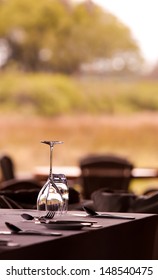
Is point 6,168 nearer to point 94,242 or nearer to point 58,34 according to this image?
point 58,34

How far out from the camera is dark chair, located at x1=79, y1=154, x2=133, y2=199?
8219mm

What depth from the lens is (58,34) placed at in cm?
1198

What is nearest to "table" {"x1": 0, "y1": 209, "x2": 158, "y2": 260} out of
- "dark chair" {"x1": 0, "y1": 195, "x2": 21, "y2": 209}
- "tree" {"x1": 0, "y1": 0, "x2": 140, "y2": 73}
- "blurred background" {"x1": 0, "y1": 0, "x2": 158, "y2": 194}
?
→ "dark chair" {"x1": 0, "y1": 195, "x2": 21, "y2": 209}

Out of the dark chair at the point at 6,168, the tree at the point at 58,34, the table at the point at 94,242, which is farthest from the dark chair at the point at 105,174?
the table at the point at 94,242

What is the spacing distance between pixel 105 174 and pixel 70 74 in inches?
154

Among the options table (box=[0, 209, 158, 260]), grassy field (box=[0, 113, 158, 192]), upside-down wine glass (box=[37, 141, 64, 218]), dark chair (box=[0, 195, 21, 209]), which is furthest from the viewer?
grassy field (box=[0, 113, 158, 192])

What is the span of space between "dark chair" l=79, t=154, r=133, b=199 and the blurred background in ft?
10.8

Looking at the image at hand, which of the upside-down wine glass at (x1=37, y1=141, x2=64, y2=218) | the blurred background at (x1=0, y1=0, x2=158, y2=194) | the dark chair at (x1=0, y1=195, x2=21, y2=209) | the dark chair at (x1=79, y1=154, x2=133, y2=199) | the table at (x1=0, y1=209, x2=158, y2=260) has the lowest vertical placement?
the table at (x1=0, y1=209, x2=158, y2=260)

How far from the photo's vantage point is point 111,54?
11.9m

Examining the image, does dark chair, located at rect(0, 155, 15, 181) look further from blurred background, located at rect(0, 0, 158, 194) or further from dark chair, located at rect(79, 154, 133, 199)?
blurred background, located at rect(0, 0, 158, 194)

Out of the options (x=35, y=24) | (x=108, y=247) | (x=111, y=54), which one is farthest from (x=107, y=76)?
(x=108, y=247)

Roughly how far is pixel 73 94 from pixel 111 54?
71cm

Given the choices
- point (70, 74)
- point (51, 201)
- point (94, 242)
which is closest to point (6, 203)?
point (51, 201)

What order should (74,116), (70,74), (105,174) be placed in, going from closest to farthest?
(105,174)
(74,116)
(70,74)
